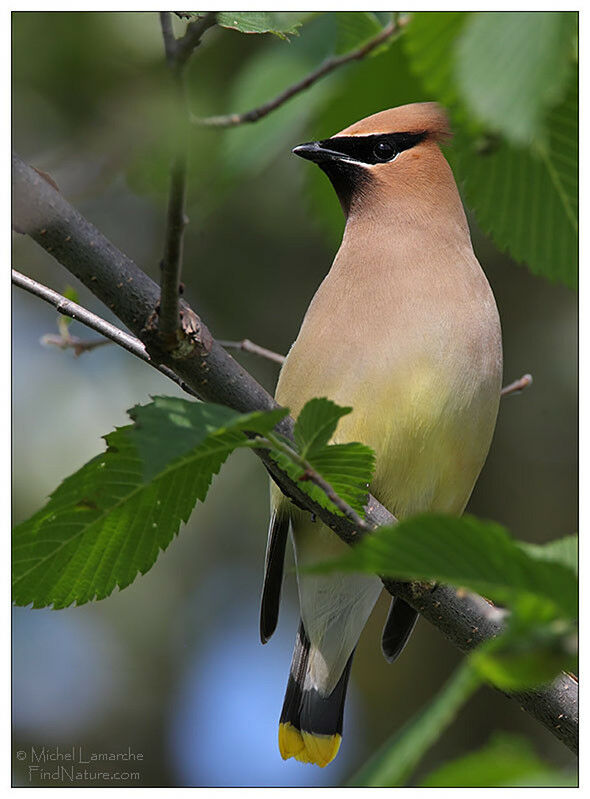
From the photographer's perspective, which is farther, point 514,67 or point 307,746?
point 307,746

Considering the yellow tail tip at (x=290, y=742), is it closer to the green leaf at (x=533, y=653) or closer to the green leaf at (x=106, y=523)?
the green leaf at (x=106, y=523)

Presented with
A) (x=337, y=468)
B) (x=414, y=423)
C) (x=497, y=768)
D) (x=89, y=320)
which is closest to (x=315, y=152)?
(x=414, y=423)

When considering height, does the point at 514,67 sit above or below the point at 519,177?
above

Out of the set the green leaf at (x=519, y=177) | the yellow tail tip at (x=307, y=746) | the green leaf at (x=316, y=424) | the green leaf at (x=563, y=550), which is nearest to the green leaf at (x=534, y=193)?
the green leaf at (x=519, y=177)

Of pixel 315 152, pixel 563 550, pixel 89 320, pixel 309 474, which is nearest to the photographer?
pixel 563 550

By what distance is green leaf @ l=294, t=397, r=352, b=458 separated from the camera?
156 cm

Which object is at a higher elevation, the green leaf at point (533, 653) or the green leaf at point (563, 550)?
the green leaf at point (533, 653)

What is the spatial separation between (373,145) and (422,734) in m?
2.17

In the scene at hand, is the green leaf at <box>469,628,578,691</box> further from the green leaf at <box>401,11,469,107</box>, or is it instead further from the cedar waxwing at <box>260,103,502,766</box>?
the cedar waxwing at <box>260,103,502,766</box>

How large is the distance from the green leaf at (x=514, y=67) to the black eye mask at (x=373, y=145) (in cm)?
152

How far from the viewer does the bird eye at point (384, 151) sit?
2953 millimetres

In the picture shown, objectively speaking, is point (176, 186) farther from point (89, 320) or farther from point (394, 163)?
point (394, 163)

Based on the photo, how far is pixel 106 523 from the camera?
177 cm

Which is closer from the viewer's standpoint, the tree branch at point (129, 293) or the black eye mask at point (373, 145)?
the tree branch at point (129, 293)
